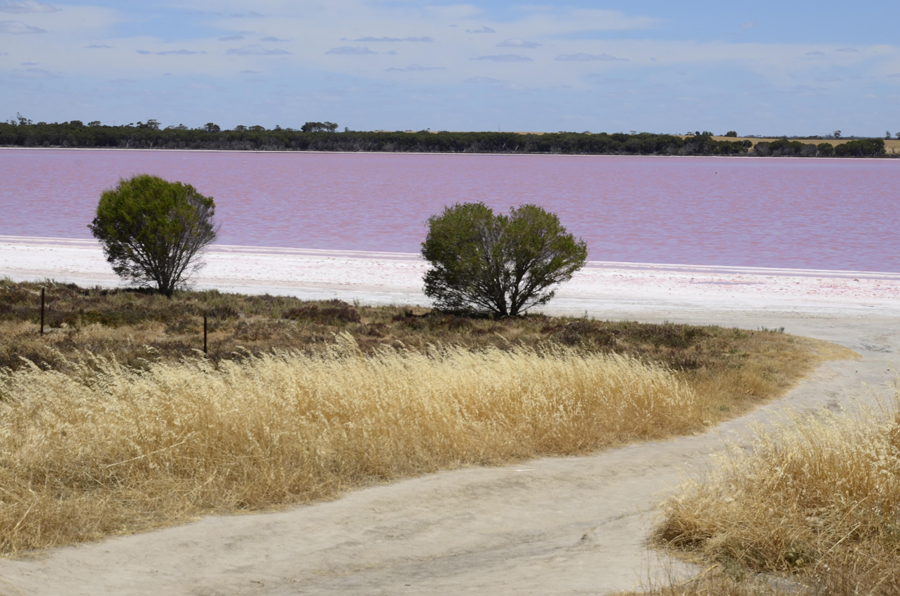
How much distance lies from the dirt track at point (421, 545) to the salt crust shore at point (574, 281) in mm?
15565

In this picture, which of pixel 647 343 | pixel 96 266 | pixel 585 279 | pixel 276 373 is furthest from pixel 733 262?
pixel 276 373

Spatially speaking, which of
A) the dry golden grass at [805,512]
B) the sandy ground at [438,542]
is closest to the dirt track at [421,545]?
the sandy ground at [438,542]

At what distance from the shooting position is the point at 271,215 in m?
61.9

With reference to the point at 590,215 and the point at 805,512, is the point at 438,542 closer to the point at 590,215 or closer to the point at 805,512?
the point at 805,512

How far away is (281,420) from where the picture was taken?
30.5ft

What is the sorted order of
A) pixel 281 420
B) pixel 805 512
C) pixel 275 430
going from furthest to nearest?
1. pixel 281 420
2. pixel 275 430
3. pixel 805 512

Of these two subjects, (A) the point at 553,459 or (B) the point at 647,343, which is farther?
(B) the point at 647,343

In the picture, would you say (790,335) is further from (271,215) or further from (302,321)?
(271,215)

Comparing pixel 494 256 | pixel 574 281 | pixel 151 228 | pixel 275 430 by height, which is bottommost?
pixel 574 281

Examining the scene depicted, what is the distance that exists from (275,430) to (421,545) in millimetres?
2473

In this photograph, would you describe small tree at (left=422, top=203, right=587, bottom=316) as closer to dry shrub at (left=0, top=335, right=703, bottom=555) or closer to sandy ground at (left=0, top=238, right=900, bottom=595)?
sandy ground at (left=0, top=238, right=900, bottom=595)

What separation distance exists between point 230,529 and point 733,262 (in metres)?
35.2

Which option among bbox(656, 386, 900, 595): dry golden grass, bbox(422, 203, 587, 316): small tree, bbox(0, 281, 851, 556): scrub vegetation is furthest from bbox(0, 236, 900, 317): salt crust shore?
bbox(656, 386, 900, 595): dry golden grass

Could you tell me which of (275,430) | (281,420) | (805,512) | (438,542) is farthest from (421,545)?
(805,512)
